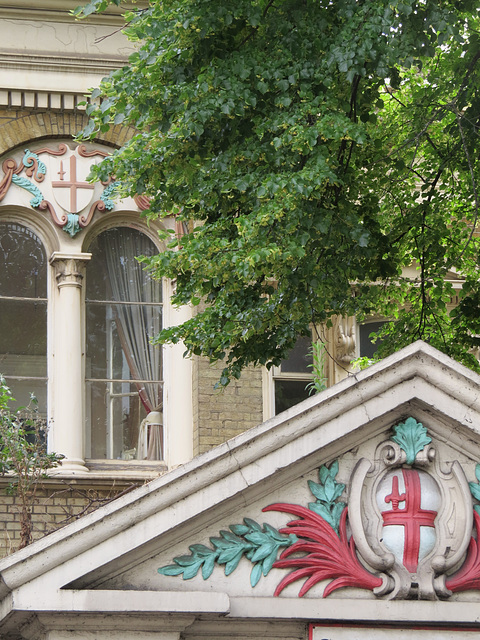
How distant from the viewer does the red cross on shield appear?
216 inches

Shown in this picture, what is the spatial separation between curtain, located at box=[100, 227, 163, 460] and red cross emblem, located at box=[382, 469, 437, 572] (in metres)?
8.72

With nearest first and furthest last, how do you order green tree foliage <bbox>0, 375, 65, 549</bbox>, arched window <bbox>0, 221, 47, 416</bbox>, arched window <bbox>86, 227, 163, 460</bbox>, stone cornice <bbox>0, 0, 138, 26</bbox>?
green tree foliage <bbox>0, 375, 65, 549</bbox> → arched window <bbox>0, 221, 47, 416</bbox> → arched window <bbox>86, 227, 163, 460</bbox> → stone cornice <bbox>0, 0, 138, 26</bbox>

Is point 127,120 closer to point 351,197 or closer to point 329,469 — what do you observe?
point 351,197

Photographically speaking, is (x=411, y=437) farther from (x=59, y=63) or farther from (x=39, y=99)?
(x=59, y=63)

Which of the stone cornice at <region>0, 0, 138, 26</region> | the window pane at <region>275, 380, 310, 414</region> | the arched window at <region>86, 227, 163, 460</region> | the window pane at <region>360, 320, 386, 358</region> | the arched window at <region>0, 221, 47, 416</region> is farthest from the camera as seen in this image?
the window pane at <region>360, 320, 386, 358</region>

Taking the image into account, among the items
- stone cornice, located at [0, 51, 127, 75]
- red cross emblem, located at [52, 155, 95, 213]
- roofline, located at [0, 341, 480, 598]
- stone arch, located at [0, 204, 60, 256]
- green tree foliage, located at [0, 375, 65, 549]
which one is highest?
stone cornice, located at [0, 51, 127, 75]

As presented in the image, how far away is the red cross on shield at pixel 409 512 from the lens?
5.49 m

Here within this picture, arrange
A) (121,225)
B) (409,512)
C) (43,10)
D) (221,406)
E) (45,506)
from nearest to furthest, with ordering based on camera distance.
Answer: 1. (409,512)
2. (45,506)
3. (221,406)
4. (43,10)
5. (121,225)

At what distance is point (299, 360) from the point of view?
49.0 ft

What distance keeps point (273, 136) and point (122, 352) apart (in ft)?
16.4

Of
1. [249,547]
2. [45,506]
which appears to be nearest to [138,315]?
[45,506]

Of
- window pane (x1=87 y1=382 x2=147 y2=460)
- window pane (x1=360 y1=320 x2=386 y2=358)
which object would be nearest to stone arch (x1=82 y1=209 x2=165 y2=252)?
window pane (x1=87 y1=382 x2=147 y2=460)

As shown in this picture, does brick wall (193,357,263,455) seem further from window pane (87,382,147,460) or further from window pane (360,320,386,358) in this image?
window pane (360,320,386,358)

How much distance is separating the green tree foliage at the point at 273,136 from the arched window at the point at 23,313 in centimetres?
334
